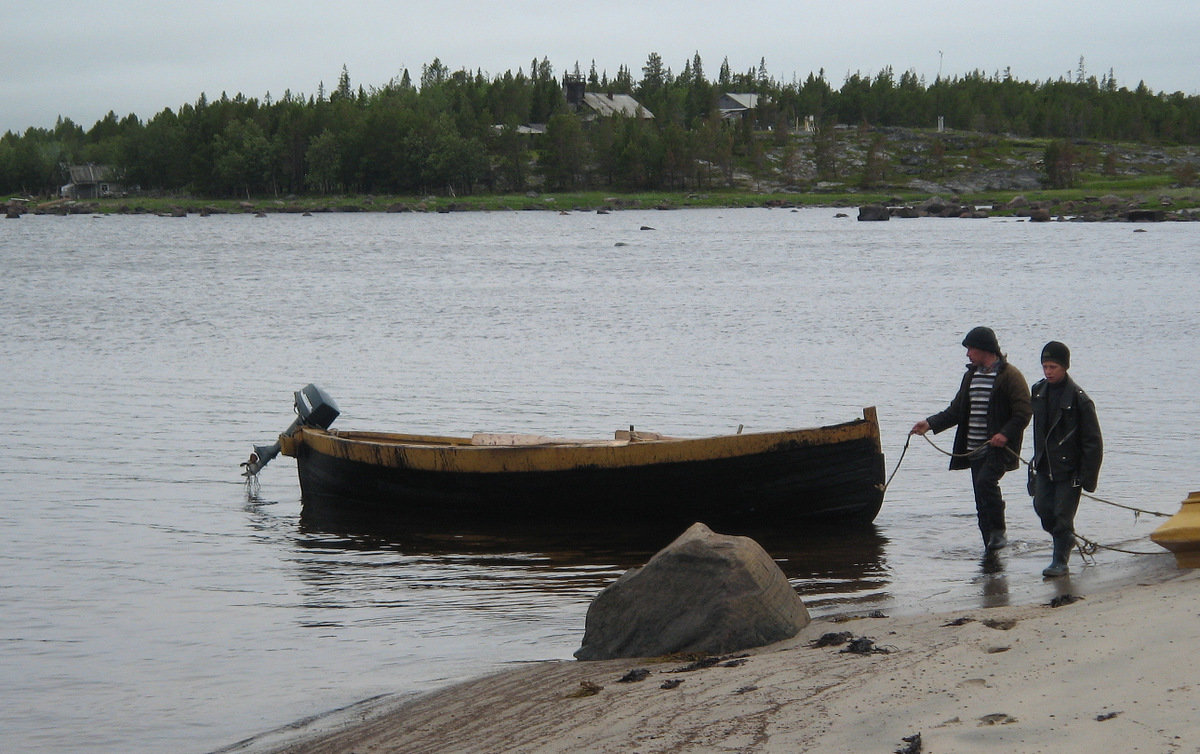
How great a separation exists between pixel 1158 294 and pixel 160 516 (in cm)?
3406

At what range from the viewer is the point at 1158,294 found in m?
39.2

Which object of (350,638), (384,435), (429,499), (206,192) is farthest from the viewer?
(206,192)

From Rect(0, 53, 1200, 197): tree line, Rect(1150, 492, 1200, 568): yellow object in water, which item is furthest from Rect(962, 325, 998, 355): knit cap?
Rect(0, 53, 1200, 197): tree line

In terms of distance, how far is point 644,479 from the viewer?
1229 centimetres

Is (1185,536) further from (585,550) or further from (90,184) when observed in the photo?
(90,184)

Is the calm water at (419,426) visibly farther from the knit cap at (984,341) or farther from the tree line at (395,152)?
the tree line at (395,152)

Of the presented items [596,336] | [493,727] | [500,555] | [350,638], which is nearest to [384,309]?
[596,336]

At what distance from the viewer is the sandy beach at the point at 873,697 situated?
17.4ft

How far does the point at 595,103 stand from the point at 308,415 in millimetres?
181255

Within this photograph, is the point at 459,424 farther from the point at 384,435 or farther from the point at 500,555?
the point at 500,555

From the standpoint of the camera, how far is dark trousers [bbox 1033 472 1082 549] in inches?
357

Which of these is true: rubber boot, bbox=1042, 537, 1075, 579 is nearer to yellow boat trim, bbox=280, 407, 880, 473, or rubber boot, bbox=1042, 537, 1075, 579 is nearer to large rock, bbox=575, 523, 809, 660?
yellow boat trim, bbox=280, 407, 880, 473

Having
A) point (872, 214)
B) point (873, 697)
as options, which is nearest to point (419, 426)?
point (873, 697)

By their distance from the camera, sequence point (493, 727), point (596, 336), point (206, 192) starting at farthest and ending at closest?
point (206, 192)
point (596, 336)
point (493, 727)
